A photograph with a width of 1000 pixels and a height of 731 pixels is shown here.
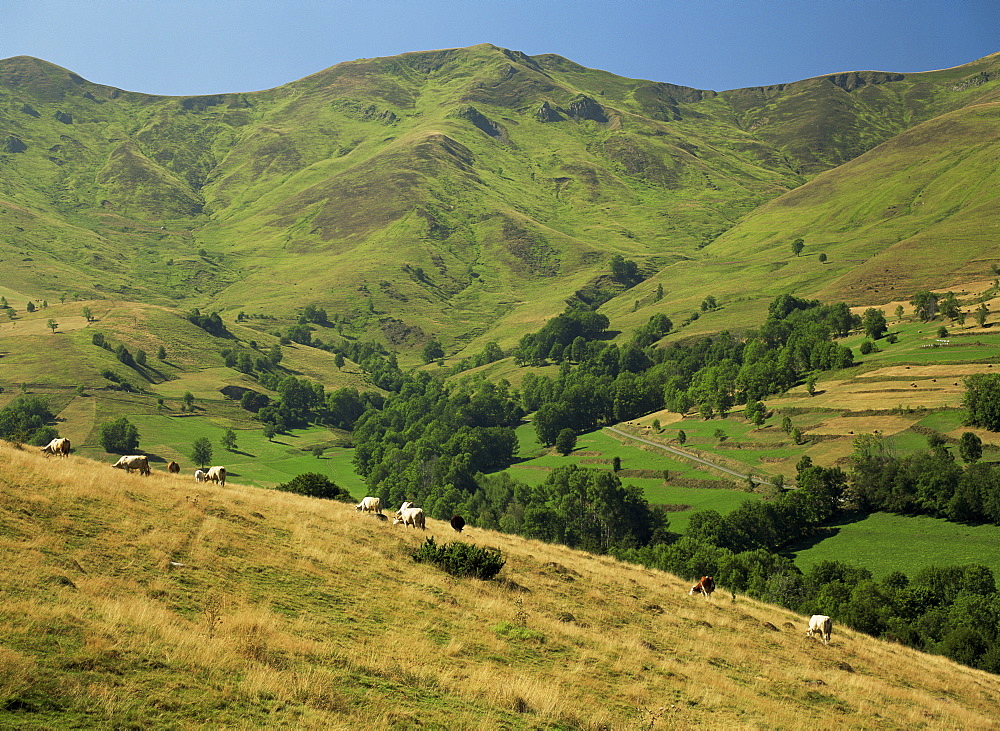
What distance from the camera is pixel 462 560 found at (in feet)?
97.2

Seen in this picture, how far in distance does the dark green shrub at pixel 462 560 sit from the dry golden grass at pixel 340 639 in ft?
2.42

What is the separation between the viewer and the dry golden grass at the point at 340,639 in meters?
14.4

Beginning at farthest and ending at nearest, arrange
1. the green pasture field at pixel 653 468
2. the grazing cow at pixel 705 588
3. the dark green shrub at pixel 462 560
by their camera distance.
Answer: the green pasture field at pixel 653 468
the grazing cow at pixel 705 588
the dark green shrub at pixel 462 560

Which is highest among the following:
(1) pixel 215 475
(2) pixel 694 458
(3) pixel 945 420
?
(3) pixel 945 420

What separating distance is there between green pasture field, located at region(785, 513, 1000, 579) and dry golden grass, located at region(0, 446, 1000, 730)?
69.9 meters

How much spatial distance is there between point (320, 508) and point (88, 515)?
1382 cm

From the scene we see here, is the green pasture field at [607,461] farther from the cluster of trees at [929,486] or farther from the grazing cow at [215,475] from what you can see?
the grazing cow at [215,475]

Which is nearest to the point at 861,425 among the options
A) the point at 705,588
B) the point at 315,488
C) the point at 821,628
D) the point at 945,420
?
the point at 945,420

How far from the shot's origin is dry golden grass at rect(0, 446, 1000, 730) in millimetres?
14359

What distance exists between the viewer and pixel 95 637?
1502 centimetres

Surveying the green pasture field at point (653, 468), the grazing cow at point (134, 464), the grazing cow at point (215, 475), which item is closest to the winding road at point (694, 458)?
the green pasture field at point (653, 468)

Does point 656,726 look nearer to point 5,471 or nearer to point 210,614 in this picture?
point 210,614

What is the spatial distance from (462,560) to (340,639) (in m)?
10.8

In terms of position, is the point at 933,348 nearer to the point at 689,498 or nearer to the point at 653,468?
the point at 653,468
